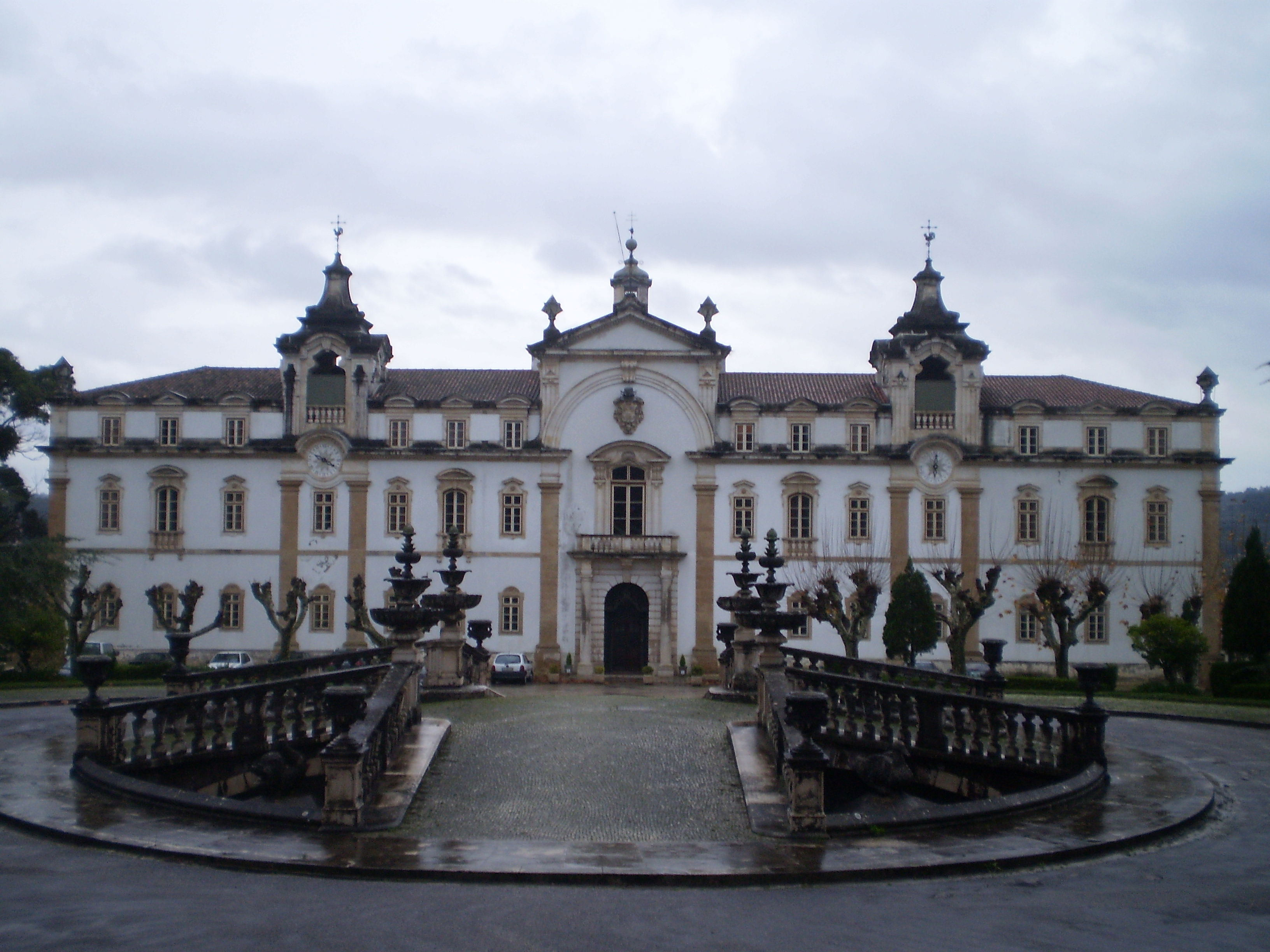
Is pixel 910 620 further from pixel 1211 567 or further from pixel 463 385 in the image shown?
pixel 463 385

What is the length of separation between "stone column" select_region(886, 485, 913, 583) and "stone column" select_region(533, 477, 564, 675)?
12.3 m

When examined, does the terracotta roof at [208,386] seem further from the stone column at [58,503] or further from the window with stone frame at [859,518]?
the window with stone frame at [859,518]

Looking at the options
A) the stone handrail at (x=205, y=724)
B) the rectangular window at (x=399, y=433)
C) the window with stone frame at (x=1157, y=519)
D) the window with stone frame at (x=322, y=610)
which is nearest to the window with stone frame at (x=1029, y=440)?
the window with stone frame at (x=1157, y=519)

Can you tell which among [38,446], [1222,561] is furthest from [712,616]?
[38,446]

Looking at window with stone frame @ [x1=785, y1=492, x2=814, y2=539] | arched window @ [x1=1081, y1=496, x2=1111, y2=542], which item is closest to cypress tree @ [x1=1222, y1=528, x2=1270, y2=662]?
arched window @ [x1=1081, y1=496, x2=1111, y2=542]

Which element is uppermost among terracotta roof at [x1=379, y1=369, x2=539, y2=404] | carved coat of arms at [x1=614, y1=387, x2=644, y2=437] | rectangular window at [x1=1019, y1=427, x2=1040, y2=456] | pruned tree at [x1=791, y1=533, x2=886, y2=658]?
terracotta roof at [x1=379, y1=369, x2=539, y2=404]

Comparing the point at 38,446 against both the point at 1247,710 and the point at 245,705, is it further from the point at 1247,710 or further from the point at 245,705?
the point at 1247,710

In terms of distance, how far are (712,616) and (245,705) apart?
3001 cm

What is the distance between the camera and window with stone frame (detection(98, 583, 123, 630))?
147 ft

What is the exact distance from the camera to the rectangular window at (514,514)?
45.1 meters

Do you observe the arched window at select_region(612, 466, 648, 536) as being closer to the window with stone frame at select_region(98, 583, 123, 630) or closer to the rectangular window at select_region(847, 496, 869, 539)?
the rectangular window at select_region(847, 496, 869, 539)

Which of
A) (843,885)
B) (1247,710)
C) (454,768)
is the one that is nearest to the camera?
(843,885)

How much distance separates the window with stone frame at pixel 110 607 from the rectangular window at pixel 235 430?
685 cm

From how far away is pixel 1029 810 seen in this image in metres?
12.8
